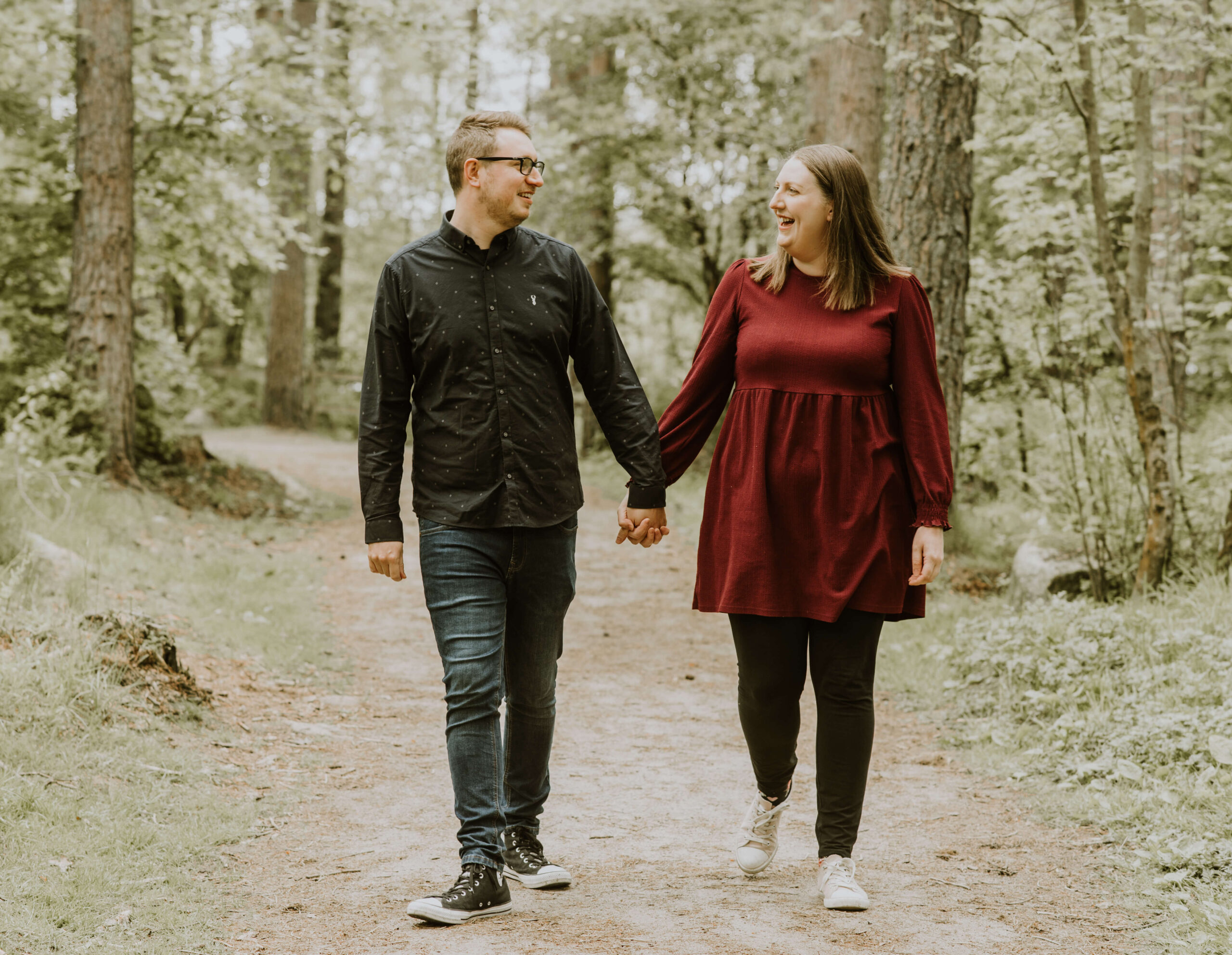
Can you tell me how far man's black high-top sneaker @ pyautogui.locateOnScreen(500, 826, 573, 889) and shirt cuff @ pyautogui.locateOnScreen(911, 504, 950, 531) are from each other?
1.48 meters

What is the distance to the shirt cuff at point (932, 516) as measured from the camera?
10.9ft

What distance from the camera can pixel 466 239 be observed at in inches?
132

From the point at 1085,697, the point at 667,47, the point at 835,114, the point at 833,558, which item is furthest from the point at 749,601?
the point at 667,47

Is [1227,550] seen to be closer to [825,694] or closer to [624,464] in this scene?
[825,694]

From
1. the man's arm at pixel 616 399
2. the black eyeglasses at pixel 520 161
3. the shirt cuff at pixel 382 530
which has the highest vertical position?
the black eyeglasses at pixel 520 161

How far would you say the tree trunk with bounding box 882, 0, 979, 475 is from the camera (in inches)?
324

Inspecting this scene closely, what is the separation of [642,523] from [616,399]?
14.9 inches

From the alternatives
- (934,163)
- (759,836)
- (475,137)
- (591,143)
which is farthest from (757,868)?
(591,143)

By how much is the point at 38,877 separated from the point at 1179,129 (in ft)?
31.9

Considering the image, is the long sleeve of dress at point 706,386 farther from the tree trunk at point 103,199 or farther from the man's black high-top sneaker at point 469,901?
the tree trunk at point 103,199

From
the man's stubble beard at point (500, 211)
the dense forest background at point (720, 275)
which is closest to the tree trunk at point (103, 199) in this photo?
the dense forest background at point (720, 275)

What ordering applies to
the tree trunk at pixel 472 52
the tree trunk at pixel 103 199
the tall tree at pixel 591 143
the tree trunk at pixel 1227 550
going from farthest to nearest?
the tall tree at pixel 591 143, the tree trunk at pixel 472 52, the tree trunk at pixel 103 199, the tree trunk at pixel 1227 550

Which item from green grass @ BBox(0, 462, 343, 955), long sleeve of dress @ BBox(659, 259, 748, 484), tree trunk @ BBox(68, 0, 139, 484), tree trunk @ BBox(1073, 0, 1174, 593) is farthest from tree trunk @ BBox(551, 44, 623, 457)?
long sleeve of dress @ BBox(659, 259, 748, 484)

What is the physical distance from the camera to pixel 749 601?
340 centimetres
